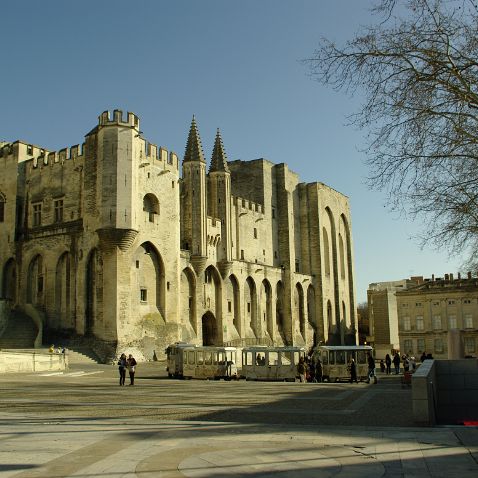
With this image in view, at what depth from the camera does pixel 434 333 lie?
192 feet

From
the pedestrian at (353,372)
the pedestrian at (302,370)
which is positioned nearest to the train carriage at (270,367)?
the pedestrian at (302,370)

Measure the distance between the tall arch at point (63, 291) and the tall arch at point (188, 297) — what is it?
26.7 feet

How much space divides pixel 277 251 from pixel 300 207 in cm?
742

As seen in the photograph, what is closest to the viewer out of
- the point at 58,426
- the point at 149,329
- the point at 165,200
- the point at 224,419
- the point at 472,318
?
the point at 58,426

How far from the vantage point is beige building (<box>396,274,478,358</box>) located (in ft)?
188

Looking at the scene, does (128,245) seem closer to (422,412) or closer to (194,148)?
(194,148)

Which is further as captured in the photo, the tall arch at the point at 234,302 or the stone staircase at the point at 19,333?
the tall arch at the point at 234,302

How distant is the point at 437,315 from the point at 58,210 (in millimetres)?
38178

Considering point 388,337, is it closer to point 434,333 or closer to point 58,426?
point 434,333

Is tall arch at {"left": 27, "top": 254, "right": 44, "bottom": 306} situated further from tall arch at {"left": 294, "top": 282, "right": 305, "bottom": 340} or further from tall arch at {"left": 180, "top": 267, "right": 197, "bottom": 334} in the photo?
tall arch at {"left": 294, "top": 282, "right": 305, "bottom": 340}

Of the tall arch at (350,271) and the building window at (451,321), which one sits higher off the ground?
the tall arch at (350,271)

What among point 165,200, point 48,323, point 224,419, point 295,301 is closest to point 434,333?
point 295,301

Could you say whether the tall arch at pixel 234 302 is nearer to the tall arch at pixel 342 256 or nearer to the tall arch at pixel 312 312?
the tall arch at pixel 312 312

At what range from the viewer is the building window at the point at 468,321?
187 ft
